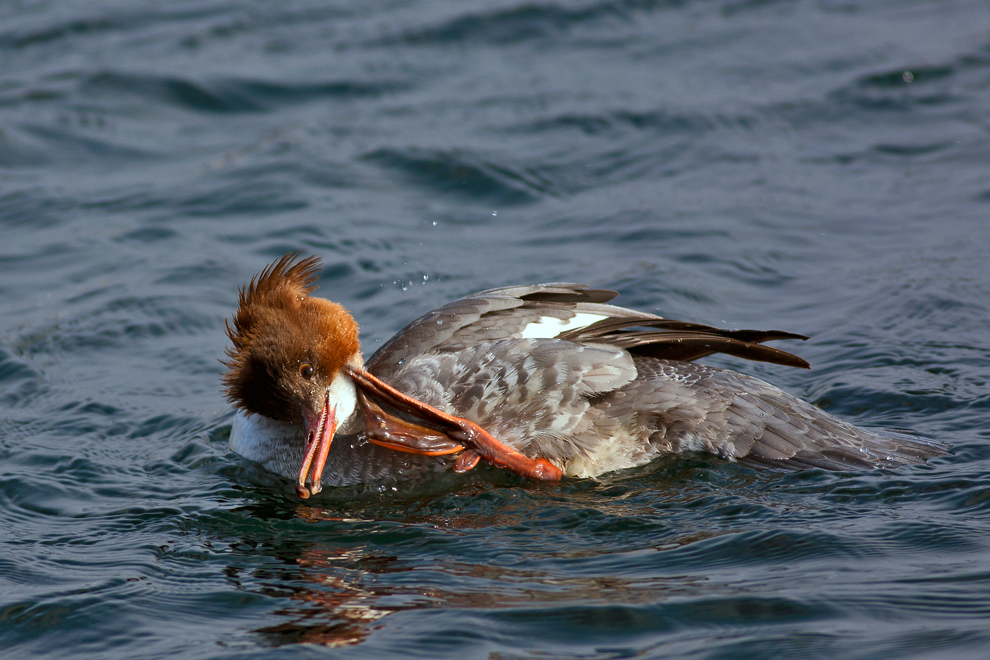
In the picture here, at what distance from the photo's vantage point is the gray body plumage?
18.0 feet

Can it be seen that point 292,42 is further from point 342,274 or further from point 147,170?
point 342,274

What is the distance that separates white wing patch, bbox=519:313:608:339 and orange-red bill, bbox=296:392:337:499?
3.52 feet

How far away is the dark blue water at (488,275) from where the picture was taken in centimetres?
438

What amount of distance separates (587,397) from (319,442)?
1.37 m

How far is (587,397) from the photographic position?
5562 mm

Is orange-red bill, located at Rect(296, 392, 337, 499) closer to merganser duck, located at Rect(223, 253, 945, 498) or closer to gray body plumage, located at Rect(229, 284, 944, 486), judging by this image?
merganser duck, located at Rect(223, 253, 945, 498)

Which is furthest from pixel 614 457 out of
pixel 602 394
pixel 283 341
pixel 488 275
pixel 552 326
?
pixel 488 275

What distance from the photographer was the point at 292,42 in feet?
42.8

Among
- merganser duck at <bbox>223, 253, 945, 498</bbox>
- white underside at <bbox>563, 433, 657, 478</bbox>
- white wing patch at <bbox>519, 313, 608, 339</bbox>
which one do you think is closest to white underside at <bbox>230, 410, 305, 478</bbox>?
merganser duck at <bbox>223, 253, 945, 498</bbox>

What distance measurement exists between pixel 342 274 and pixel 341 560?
4032 mm

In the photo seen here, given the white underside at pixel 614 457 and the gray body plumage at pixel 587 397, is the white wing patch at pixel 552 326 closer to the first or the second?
the gray body plumage at pixel 587 397

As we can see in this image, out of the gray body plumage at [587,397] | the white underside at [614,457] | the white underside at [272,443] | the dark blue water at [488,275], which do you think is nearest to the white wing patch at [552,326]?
the gray body plumage at [587,397]

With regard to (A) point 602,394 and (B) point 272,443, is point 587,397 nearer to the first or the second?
(A) point 602,394

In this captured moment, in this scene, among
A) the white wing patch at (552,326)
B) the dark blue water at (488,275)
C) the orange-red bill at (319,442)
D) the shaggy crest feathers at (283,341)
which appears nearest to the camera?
the dark blue water at (488,275)
